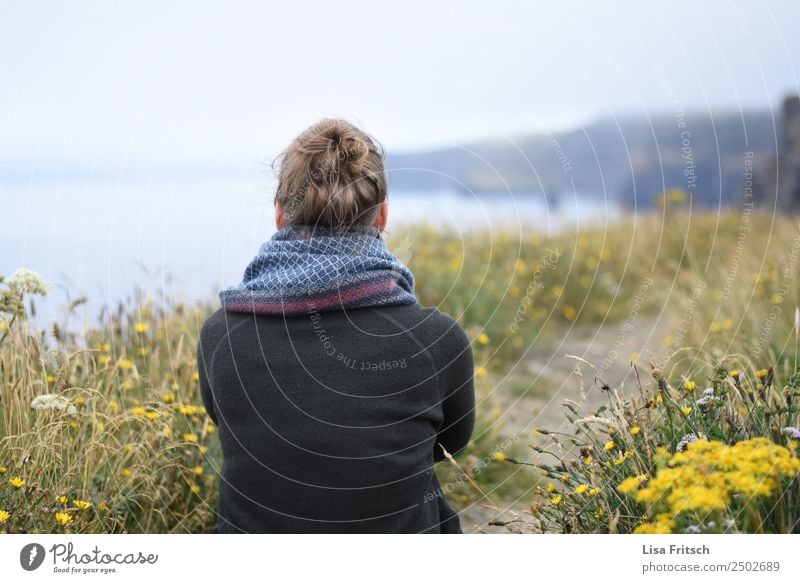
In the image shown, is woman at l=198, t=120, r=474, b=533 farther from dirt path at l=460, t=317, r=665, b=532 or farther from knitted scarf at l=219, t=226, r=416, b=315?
dirt path at l=460, t=317, r=665, b=532

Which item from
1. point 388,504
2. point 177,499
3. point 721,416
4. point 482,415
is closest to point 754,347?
point 482,415

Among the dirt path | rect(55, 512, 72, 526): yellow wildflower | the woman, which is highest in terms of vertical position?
the woman

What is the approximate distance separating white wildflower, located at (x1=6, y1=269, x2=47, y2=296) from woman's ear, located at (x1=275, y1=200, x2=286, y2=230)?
1.13 metres

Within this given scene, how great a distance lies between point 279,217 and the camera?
7.85 feet

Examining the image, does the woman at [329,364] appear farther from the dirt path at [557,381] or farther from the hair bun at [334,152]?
the dirt path at [557,381]

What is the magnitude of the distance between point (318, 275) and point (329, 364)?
238 mm

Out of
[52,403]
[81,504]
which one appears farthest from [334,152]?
[81,504]

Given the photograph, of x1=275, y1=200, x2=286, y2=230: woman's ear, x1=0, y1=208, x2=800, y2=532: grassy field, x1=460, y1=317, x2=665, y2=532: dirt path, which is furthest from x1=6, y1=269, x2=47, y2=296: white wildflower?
x1=460, y1=317, x2=665, y2=532: dirt path

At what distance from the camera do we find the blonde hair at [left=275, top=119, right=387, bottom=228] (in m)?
2.26

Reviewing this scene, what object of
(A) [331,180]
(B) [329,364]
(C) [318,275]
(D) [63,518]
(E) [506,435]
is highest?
(A) [331,180]

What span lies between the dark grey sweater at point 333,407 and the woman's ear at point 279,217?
30 cm

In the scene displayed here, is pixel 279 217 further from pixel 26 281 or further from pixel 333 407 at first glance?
pixel 26 281

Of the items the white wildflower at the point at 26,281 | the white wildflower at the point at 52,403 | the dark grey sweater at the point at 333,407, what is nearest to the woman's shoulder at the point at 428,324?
the dark grey sweater at the point at 333,407

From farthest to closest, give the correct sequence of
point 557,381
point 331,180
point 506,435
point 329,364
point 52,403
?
point 557,381
point 506,435
point 52,403
point 331,180
point 329,364
